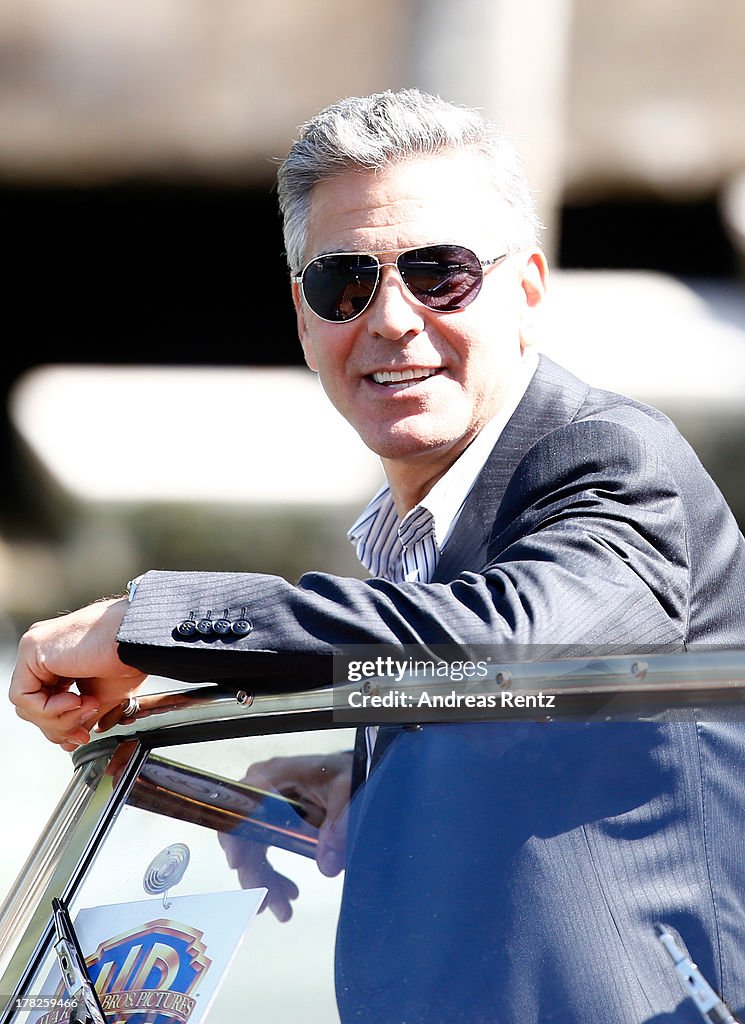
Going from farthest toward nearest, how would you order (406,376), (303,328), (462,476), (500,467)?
(303,328) → (406,376) → (462,476) → (500,467)

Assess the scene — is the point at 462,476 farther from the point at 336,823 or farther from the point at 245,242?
the point at 245,242

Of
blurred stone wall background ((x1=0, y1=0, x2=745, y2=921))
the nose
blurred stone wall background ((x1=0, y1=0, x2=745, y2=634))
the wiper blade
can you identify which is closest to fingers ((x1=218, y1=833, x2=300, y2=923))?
the wiper blade

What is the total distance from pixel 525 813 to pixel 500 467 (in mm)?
592

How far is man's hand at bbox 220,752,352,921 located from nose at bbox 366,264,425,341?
73cm

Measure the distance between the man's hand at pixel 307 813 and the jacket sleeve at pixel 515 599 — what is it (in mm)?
147

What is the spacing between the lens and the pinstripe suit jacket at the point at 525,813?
1.25 metres

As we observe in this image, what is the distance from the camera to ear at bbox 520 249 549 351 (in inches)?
85.0

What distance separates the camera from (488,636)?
135 centimetres

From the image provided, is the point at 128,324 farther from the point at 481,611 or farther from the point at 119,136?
the point at 481,611

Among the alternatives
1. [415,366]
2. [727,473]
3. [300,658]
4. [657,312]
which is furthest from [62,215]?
[300,658]

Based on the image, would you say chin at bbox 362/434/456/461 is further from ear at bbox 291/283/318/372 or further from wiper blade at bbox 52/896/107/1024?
wiper blade at bbox 52/896/107/1024

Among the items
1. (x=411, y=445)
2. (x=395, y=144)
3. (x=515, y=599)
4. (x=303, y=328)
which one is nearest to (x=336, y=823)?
(x=515, y=599)

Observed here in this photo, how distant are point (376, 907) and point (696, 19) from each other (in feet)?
25.8

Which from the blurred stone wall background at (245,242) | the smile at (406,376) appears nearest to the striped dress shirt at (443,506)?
the smile at (406,376)
